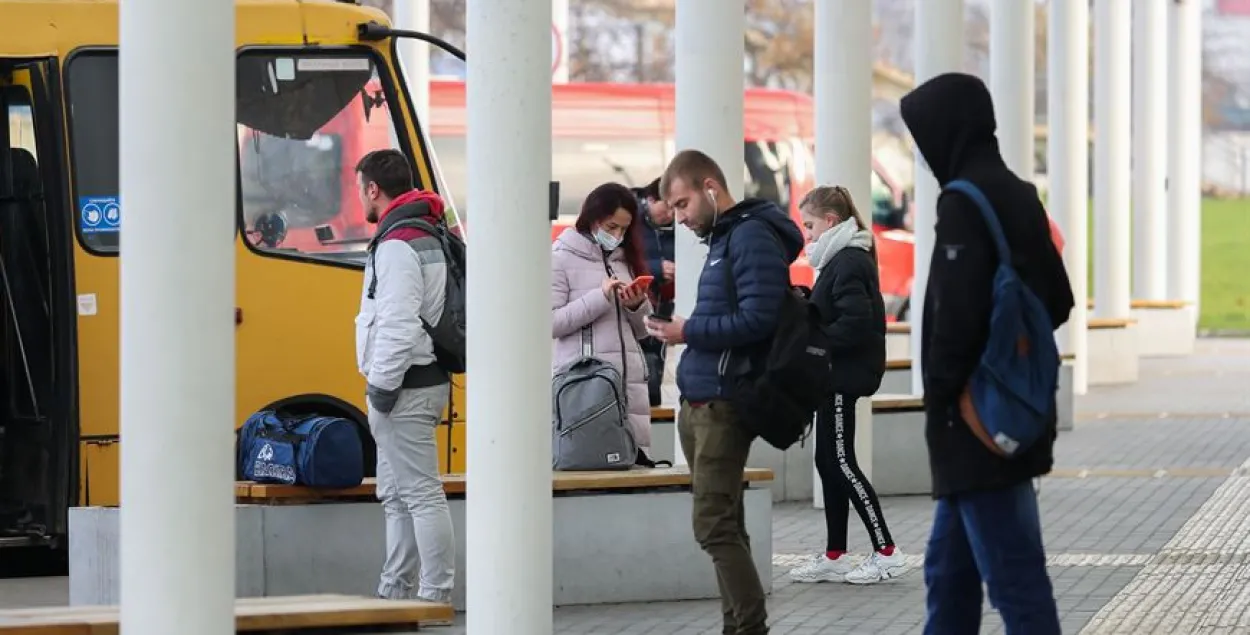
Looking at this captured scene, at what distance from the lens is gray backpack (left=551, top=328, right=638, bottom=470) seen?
400 inches

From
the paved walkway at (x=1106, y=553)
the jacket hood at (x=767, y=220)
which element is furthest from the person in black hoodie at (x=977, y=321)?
the paved walkway at (x=1106, y=553)

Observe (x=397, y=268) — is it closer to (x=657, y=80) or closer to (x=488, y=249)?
(x=488, y=249)

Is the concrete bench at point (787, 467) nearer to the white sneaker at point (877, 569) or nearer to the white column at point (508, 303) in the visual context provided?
the white sneaker at point (877, 569)

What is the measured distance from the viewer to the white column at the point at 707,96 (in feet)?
40.2

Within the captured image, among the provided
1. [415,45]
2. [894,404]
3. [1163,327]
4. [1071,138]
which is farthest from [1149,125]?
[894,404]

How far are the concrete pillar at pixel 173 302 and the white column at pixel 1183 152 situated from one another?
90.8 feet

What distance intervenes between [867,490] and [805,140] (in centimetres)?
2231

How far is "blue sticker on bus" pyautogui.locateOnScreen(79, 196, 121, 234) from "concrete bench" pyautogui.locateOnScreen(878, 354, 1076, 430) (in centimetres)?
701

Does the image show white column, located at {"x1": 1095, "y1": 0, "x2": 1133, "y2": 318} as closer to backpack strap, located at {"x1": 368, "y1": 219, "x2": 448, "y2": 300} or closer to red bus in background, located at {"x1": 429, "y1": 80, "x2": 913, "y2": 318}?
red bus in background, located at {"x1": 429, "y1": 80, "x2": 913, "y2": 318}

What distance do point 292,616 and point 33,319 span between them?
421 cm

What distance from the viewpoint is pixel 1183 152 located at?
33031mm

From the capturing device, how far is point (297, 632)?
8188 mm

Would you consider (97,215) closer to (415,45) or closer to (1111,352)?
(415,45)

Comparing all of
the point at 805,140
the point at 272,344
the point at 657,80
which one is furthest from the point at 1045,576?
the point at 657,80
